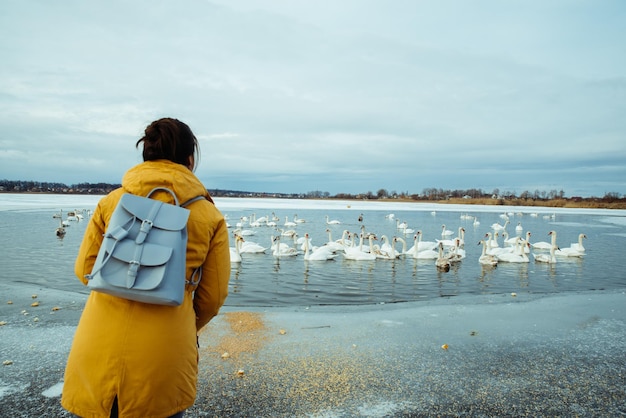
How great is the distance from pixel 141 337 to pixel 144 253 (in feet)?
1.31

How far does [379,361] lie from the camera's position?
5.19 m

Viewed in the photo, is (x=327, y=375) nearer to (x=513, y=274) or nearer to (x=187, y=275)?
→ (x=187, y=275)

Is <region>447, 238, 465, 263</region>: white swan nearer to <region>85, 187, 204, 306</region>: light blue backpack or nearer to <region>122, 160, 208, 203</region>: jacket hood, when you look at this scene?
<region>122, 160, 208, 203</region>: jacket hood

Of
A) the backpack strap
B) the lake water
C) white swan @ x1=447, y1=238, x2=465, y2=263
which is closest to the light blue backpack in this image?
the backpack strap

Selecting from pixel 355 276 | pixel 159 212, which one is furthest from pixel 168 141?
pixel 355 276

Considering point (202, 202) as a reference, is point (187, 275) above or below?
below

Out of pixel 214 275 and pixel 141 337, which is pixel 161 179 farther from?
pixel 141 337

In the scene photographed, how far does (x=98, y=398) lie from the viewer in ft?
6.88

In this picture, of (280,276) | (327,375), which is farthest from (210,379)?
(280,276)

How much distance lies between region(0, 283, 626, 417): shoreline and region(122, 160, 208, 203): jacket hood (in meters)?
2.51

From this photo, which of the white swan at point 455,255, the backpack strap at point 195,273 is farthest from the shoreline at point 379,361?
the white swan at point 455,255

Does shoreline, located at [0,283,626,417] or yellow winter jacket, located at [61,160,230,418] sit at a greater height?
yellow winter jacket, located at [61,160,230,418]

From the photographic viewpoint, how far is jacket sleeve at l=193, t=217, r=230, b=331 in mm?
2270

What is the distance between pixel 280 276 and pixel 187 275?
10.3 m
